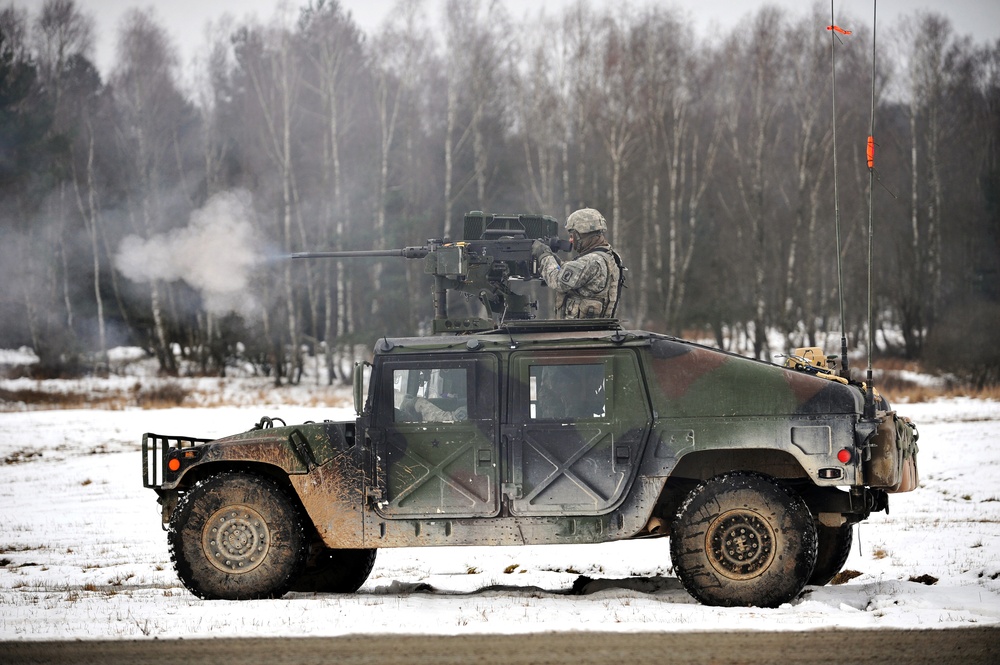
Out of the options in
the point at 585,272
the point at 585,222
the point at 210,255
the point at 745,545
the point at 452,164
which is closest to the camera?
the point at 745,545

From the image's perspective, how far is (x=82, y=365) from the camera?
37219 mm

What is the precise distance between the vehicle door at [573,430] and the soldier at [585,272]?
129 cm

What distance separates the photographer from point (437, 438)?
8.66m

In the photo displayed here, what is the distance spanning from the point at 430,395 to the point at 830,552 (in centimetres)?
321

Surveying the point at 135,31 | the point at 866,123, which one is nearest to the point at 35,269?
the point at 135,31

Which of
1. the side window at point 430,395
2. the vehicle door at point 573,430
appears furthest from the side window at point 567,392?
the side window at point 430,395

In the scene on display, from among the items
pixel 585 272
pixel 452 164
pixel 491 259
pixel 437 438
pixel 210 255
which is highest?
pixel 452 164

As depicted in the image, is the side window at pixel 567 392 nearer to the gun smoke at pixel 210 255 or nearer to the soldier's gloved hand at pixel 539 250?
the soldier's gloved hand at pixel 539 250

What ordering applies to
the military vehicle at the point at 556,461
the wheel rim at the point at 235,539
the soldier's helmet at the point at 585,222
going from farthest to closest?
the soldier's helmet at the point at 585,222
the wheel rim at the point at 235,539
the military vehicle at the point at 556,461

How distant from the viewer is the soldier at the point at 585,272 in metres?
9.79

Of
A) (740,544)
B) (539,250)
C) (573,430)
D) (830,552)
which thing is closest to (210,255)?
(539,250)

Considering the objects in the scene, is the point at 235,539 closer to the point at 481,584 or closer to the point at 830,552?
the point at 481,584

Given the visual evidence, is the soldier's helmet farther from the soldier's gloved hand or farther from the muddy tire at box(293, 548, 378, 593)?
the muddy tire at box(293, 548, 378, 593)

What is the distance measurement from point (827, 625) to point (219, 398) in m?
25.0
